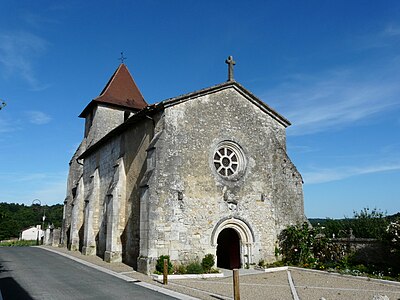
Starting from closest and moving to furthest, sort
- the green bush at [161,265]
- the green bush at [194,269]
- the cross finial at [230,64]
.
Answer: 1. the green bush at [161,265]
2. the green bush at [194,269]
3. the cross finial at [230,64]

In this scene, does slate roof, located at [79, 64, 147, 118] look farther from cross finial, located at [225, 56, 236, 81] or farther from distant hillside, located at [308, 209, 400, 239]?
distant hillside, located at [308, 209, 400, 239]

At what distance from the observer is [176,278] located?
11.8 meters

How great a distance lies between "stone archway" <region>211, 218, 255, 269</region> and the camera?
14344mm

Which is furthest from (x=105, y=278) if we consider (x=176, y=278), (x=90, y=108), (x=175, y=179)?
(x=90, y=108)

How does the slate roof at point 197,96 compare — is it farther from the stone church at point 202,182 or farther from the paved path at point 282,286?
the paved path at point 282,286

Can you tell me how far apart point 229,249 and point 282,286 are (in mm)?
5820

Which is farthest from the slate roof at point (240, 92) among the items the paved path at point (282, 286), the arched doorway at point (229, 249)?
the paved path at point (282, 286)

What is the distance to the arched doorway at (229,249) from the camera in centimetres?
1567

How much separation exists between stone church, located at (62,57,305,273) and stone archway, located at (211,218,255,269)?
46 mm

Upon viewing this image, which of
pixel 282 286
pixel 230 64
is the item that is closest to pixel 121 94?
pixel 230 64

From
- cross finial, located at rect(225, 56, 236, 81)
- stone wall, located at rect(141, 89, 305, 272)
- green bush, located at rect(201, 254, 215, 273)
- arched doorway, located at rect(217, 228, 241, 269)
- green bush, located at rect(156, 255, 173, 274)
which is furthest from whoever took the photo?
cross finial, located at rect(225, 56, 236, 81)

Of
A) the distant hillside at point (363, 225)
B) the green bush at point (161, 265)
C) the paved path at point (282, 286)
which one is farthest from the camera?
the distant hillside at point (363, 225)

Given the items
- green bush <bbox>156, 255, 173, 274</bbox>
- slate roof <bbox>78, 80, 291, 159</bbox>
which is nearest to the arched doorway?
green bush <bbox>156, 255, 173, 274</bbox>

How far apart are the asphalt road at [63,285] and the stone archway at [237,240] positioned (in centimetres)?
490
